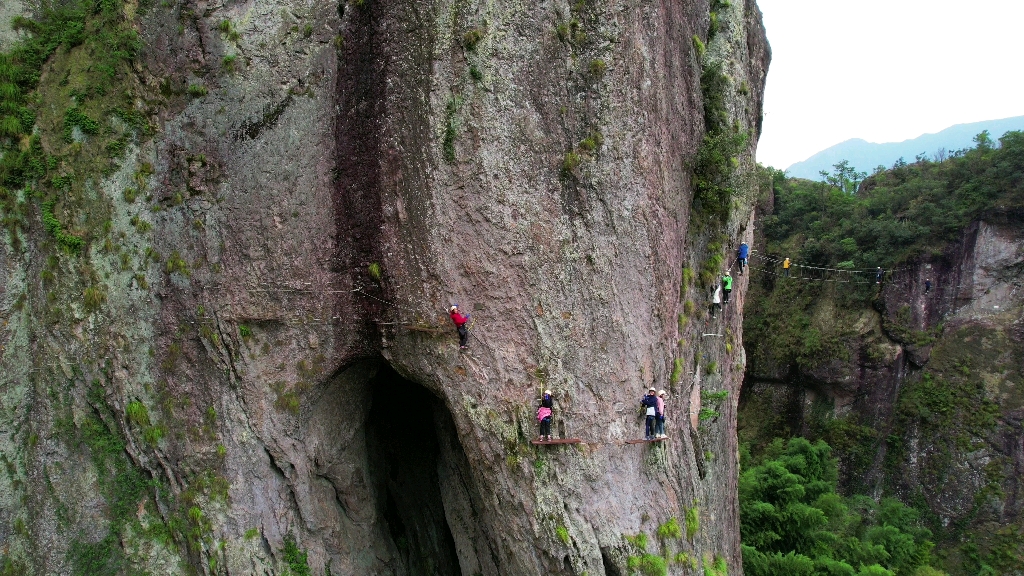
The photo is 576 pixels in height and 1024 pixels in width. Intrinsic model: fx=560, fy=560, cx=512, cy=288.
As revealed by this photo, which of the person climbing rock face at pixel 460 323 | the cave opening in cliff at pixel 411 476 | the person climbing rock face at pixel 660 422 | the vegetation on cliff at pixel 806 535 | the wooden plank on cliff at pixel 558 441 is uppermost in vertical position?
the person climbing rock face at pixel 460 323

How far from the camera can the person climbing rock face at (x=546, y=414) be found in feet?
29.9

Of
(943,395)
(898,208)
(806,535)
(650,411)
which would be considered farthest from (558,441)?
(898,208)

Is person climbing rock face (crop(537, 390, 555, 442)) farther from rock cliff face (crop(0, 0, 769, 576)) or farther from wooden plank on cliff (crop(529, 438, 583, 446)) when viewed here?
rock cliff face (crop(0, 0, 769, 576))

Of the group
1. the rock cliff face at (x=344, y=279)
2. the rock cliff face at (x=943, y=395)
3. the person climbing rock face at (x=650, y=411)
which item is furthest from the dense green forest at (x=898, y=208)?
the person climbing rock face at (x=650, y=411)

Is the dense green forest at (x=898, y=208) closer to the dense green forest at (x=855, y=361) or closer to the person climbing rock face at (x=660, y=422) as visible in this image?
the dense green forest at (x=855, y=361)

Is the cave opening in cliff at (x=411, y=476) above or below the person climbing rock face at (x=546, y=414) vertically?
below

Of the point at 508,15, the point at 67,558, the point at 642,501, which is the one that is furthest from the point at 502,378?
the point at 67,558

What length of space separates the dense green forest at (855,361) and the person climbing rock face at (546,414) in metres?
12.1

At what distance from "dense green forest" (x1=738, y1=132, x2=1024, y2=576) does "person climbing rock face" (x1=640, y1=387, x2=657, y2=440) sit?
35.6 ft

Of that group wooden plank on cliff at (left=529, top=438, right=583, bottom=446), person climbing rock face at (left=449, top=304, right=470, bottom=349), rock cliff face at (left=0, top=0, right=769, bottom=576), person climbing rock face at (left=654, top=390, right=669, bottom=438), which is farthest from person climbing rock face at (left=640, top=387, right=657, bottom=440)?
person climbing rock face at (left=449, top=304, right=470, bottom=349)

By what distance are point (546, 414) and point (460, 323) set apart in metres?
2.04

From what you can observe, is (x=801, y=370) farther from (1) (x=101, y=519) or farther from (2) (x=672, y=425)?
(1) (x=101, y=519)

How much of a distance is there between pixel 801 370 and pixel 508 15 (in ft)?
95.3

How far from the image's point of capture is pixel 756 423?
1272 inches
